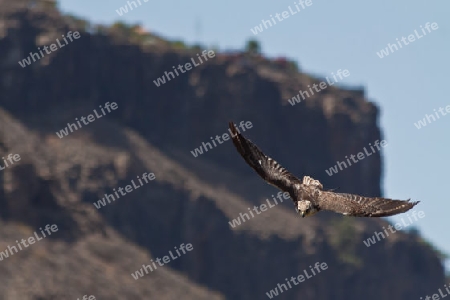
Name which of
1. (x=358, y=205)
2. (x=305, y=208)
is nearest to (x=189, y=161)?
(x=358, y=205)

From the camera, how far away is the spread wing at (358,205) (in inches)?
1228

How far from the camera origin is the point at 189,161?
609 feet

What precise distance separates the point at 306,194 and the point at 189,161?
154m

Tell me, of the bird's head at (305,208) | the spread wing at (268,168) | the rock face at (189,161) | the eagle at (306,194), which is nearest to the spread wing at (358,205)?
the eagle at (306,194)

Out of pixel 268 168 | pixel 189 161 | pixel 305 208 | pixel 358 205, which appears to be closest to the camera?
pixel 305 208

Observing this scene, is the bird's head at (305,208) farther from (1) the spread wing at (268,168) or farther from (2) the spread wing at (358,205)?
(1) the spread wing at (268,168)

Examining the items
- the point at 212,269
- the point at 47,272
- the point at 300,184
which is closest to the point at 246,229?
the point at 212,269

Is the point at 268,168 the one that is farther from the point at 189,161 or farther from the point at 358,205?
the point at 189,161

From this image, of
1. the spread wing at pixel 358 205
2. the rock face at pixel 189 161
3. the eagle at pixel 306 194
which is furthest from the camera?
the rock face at pixel 189 161

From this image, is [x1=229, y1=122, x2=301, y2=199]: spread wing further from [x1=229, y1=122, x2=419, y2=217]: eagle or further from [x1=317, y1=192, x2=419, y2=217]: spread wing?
[x1=317, y1=192, x2=419, y2=217]: spread wing

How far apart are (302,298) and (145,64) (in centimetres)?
4356

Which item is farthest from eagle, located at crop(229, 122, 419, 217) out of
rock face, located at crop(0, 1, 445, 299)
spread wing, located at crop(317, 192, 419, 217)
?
rock face, located at crop(0, 1, 445, 299)

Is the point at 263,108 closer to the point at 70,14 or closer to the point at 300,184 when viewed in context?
the point at 70,14

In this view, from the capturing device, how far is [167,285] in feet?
455
